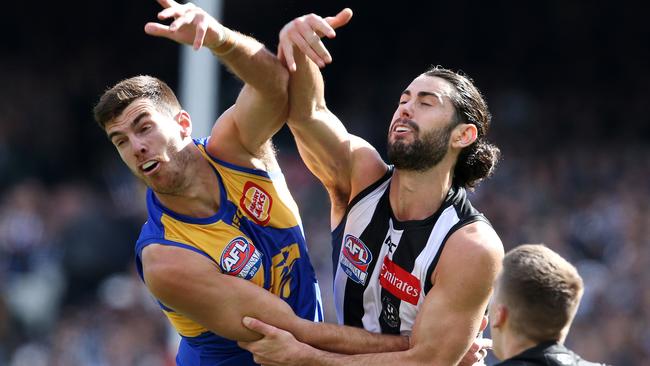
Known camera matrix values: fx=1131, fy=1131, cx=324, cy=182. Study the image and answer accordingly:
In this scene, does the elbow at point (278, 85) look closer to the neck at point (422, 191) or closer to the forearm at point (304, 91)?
the forearm at point (304, 91)

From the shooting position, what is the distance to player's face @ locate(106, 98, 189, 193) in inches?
190

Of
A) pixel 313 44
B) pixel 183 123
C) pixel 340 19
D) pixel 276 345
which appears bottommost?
pixel 276 345

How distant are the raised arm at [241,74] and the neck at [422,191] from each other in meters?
0.62

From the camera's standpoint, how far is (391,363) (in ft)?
15.5

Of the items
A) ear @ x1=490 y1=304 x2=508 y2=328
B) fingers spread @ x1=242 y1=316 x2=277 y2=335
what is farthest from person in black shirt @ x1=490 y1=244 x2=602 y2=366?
fingers spread @ x1=242 y1=316 x2=277 y2=335

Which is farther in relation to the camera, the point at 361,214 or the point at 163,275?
the point at 361,214

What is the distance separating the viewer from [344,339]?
190 inches

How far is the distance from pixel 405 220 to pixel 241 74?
38.4 inches

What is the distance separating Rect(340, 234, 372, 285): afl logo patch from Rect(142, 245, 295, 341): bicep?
433 millimetres

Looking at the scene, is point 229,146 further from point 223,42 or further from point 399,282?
point 399,282

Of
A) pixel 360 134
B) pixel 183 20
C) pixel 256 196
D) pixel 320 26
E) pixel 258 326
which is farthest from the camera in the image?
pixel 360 134

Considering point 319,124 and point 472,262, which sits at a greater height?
point 319,124

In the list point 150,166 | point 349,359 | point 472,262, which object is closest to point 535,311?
point 472,262

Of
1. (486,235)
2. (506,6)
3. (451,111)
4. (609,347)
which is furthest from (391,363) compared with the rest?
(506,6)
